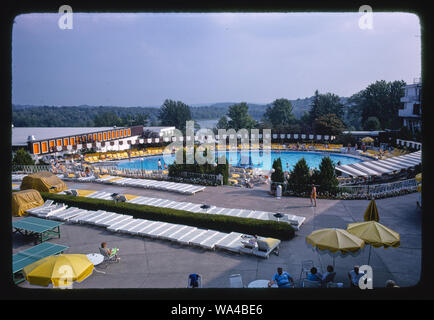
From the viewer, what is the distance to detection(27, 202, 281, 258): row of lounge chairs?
28.1 ft

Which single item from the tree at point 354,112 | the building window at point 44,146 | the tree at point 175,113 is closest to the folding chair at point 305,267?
the building window at point 44,146

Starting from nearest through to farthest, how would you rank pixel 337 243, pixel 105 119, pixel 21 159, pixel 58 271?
pixel 58 271, pixel 337 243, pixel 21 159, pixel 105 119

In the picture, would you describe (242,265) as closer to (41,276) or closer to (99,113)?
(41,276)

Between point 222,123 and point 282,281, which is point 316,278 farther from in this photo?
point 222,123

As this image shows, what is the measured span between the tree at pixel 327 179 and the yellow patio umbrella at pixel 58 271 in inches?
434

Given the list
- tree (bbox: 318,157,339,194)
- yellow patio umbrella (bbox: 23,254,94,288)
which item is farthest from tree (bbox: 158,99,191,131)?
yellow patio umbrella (bbox: 23,254,94,288)

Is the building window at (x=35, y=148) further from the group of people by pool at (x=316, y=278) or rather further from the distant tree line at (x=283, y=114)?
Result: the group of people by pool at (x=316, y=278)

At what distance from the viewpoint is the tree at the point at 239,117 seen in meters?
46.1

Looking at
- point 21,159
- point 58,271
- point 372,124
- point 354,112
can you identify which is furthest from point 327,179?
point 354,112

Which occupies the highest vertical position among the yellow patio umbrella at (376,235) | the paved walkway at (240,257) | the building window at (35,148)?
the building window at (35,148)

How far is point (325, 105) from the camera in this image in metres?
49.2

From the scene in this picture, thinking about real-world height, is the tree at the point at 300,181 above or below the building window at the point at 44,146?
below

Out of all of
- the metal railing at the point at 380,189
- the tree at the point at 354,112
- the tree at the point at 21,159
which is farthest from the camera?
the tree at the point at 354,112

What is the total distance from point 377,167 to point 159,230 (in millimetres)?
12379
